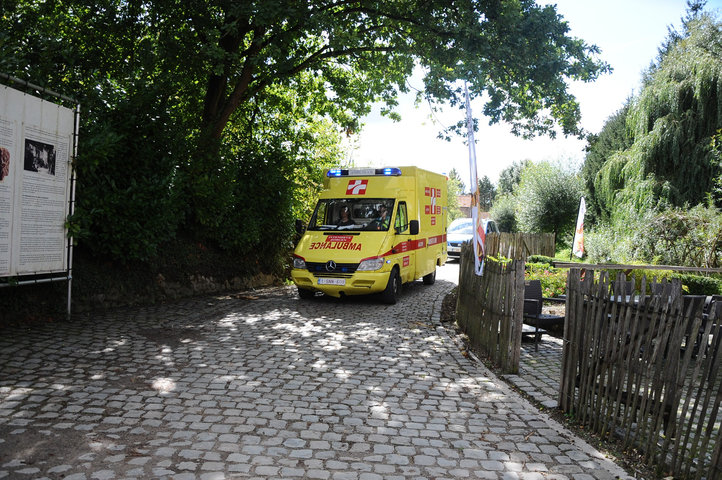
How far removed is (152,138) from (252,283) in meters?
4.93

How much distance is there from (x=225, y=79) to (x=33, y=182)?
610 centimetres

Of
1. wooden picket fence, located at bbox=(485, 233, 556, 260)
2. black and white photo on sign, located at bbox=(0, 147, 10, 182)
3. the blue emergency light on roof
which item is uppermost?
the blue emergency light on roof

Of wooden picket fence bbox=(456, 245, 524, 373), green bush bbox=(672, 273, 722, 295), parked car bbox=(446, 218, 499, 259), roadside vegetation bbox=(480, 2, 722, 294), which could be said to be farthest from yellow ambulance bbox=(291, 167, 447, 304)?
parked car bbox=(446, 218, 499, 259)

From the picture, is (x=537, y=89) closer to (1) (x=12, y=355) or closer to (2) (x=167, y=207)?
(2) (x=167, y=207)

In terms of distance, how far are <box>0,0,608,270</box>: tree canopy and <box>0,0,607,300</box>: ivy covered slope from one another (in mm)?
36

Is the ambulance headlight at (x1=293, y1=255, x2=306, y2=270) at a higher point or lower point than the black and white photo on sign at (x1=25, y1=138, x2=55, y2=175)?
lower

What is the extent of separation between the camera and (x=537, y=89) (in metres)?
12.5

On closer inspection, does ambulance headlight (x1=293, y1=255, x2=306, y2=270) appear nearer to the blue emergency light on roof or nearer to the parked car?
the blue emergency light on roof

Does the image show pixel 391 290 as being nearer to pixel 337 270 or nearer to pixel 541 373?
pixel 337 270

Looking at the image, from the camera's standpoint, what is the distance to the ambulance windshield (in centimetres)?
1129

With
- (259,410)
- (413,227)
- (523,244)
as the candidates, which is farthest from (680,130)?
(259,410)

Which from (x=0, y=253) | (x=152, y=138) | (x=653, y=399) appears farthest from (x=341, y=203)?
(x=653, y=399)

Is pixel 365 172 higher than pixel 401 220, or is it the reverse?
pixel 365 172

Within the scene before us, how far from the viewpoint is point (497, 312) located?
21.2 ft
